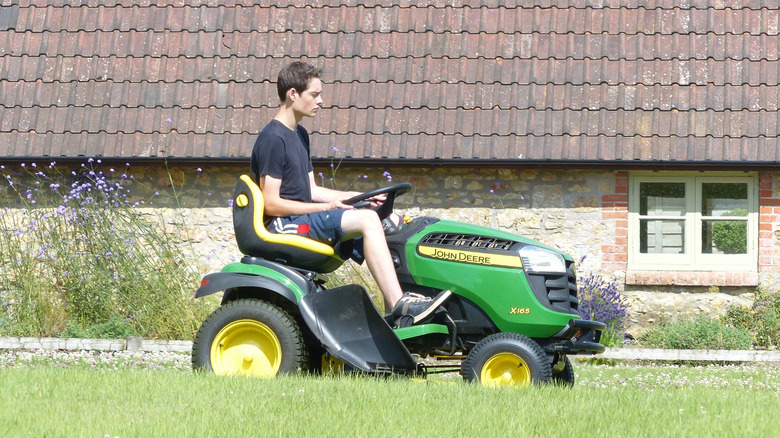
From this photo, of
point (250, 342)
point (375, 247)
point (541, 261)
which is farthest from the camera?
point (250, 342)

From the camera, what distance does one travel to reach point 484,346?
5270mm

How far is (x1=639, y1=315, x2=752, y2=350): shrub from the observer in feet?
31.0

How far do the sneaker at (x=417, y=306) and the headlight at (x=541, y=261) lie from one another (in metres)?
0.45

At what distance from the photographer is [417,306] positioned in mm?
5316

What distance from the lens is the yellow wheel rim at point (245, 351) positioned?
5.46 metres

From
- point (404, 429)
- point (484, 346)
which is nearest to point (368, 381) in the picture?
point (484, 346)

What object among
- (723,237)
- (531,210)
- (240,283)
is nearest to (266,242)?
(240,283)

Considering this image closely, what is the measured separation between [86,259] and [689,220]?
5.99 m

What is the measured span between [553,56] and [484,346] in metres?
6.10

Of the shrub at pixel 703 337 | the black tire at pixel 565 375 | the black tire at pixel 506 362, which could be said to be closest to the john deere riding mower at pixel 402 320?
the black tire at pixel 506 362

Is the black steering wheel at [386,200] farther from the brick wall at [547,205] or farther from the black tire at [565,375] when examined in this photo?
the brick wall at [547,205]

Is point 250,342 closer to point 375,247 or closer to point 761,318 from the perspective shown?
point 375,247

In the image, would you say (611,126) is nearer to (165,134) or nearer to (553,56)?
(553,56)

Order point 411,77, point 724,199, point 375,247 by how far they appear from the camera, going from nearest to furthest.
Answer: point 375,247, point 724,199, point 411,77
